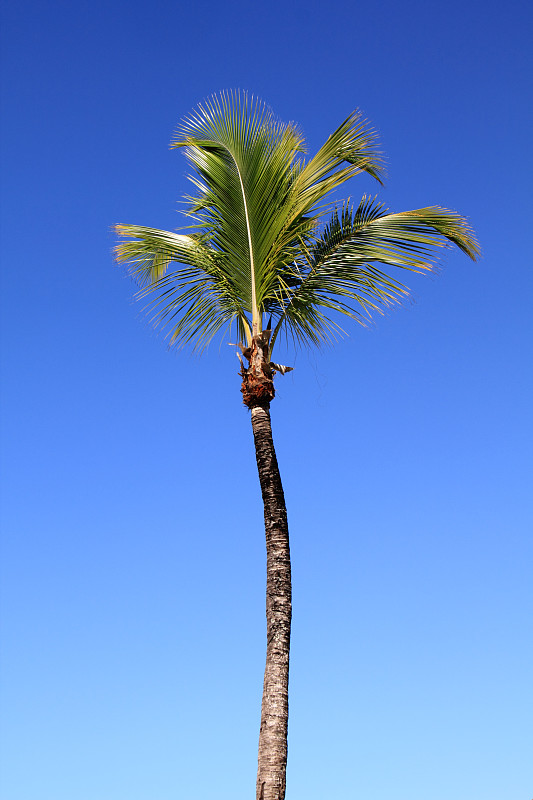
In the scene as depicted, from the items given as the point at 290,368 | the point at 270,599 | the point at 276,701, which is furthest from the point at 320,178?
the point at 276,701

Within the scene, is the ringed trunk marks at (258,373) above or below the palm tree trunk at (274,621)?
above

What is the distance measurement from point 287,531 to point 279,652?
135 cm

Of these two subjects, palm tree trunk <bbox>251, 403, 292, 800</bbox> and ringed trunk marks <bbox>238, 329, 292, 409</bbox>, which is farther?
ringed trunk marks <bbox>238, 329, 292, 409</bbox>

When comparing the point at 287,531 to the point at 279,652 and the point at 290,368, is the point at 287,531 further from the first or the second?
the point at 290,368

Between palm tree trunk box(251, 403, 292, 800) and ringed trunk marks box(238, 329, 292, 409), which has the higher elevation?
ringed trunk marks box(238, 329, 292, 409)

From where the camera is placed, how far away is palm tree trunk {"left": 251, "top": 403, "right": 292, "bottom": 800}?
792 centimetres

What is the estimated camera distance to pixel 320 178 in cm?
1039

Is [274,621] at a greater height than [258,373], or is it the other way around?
[258,373]

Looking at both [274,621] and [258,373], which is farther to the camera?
[258,373]

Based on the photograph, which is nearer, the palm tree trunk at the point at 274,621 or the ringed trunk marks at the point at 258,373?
the palm tree trunk at the point at 274,621

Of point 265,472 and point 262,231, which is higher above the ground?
point 262,231

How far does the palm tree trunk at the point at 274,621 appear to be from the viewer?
26.0 ft

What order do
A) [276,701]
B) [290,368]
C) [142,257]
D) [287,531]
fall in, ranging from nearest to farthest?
[276,701], [287,531], [290,368], [142,257]

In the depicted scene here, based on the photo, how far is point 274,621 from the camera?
8.62 meters
